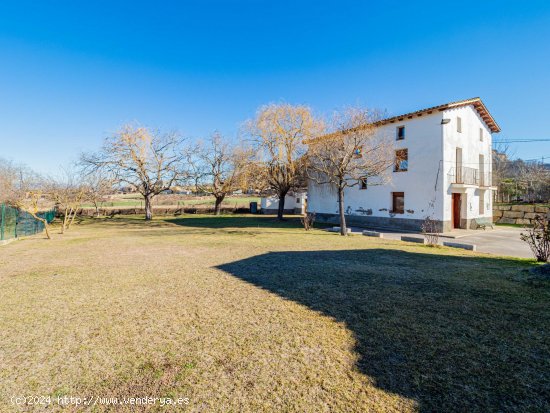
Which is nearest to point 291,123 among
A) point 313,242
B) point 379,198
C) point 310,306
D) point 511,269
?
point 379,198

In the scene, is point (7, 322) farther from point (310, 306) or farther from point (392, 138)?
point (392, 138)

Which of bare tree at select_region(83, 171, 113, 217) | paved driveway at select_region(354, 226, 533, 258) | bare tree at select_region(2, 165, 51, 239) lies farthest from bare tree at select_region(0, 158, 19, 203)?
paved driveway at select_region(354, 226, 533, 258)

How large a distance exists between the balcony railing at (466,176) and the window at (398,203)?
3153 millimetres

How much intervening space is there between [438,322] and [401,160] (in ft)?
56.0

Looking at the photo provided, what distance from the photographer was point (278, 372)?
126 inches

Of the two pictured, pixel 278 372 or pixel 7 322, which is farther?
pixel 7 322

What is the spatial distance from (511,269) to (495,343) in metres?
5.59

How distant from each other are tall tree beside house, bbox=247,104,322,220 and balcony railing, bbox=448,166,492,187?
9594 millimetres

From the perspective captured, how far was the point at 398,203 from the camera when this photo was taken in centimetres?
2003

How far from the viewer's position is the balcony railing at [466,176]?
59.4 feet

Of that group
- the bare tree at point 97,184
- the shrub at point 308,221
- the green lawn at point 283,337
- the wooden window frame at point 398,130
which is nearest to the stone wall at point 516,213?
the wooden window frame at point 398,130

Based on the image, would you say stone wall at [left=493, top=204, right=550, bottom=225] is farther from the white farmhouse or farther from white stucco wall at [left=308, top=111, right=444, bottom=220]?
white stucco wall at [left=308, top=111, right=444, bottom=220]

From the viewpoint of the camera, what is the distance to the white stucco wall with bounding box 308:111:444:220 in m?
17.6

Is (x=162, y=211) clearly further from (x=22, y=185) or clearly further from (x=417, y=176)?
(x=417, y=176)
